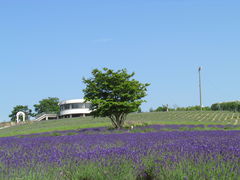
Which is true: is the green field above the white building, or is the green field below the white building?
below

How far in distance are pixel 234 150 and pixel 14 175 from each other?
3.69 m

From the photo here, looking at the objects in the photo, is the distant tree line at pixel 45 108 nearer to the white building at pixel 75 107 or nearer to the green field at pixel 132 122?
the white building at pixel 75 107

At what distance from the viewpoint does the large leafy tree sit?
76.2ft

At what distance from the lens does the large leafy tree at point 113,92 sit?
23.2 m

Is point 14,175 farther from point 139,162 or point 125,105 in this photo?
point 125,105

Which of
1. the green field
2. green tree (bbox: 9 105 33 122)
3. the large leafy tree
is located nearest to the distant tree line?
green tree (bbox: 9 105 33 122)

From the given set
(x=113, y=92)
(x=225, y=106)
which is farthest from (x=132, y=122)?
(x=225, y=106)

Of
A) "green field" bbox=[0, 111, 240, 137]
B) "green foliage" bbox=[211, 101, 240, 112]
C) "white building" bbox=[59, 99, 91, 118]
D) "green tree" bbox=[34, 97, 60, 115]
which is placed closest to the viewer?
"green field" bbox=[0, 111, 240, 137]

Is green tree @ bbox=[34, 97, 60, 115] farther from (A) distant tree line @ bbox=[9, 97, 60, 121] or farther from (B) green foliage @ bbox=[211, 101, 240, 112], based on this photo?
(B) green foliage @ bbox=[211, 101, 240, 112]

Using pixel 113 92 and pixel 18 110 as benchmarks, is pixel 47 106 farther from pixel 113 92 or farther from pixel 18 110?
pixel 113 92

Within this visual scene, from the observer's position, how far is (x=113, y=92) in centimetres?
2358

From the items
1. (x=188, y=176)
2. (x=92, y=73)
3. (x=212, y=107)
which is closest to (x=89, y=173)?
(x=188, y=176)

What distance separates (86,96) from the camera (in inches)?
963

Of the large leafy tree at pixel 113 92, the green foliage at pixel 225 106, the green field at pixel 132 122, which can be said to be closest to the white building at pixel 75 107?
the green field at pixel 132 122
